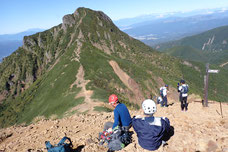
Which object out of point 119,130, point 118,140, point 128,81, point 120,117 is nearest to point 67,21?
→ point 128,81

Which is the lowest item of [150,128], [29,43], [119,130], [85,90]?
[85,90]

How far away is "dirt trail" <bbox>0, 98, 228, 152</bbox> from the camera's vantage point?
7620mm

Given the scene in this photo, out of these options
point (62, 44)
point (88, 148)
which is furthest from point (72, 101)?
point (62, 44)

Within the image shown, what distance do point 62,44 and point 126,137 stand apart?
296ft

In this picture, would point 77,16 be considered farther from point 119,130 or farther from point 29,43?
point 119,130

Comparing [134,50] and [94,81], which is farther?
[134,50]

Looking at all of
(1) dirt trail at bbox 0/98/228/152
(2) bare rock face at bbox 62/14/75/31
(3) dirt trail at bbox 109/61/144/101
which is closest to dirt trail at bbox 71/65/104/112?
(1) dirt trail at bbox 0/98/228/152

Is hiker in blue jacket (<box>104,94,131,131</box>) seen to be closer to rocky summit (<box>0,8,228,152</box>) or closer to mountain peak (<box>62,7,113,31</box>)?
rocky summit (<box>0,8,228,152</box>)

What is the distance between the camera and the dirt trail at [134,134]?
7.62 meters

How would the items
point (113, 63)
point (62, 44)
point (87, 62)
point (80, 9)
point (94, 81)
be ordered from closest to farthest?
point (94, 81)
point (87, 62)
point (113, 63)
point (62, 44)
point (80, 9)

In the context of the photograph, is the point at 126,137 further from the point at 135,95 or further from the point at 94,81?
the point at 135,95

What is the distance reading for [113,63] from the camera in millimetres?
57469

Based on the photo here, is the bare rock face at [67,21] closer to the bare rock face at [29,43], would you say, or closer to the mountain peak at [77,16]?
the mountain peak at [77,16]

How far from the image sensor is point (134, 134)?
10023mm
